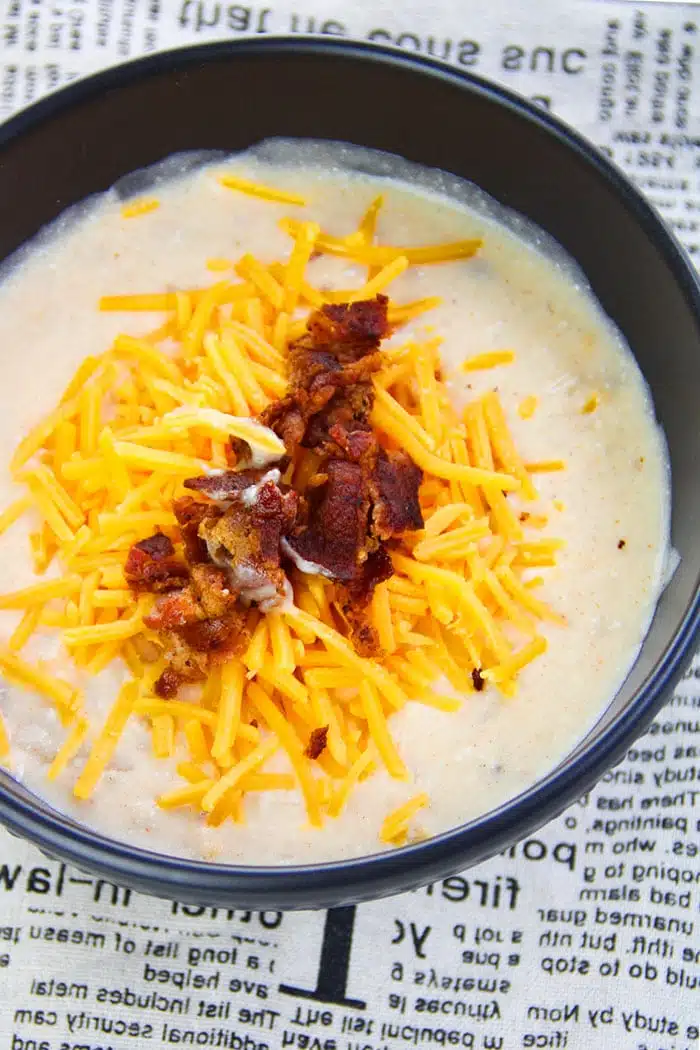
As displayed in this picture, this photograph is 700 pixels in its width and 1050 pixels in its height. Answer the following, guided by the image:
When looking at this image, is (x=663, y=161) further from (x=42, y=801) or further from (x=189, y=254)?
(x=42, y=801)

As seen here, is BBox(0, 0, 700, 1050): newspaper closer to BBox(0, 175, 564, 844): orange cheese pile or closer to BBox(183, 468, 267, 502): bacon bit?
BBox(0, 175, 564, 844): orange cheese pile

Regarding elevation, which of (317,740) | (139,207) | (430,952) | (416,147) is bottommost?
(430,952)

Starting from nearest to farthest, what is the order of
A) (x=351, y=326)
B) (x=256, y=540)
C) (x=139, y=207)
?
(x=256, y=540)
(x=351, y=326)
(x=139, y=207)

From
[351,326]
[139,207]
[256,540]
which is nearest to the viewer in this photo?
[256,540]

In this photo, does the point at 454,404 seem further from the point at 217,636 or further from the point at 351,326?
the point at 217,636

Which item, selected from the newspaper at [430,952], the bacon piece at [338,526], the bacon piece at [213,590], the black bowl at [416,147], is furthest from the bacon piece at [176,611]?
the newspaper at [430,952]

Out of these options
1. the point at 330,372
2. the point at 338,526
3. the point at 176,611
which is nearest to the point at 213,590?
Answer: the point at 176,611
